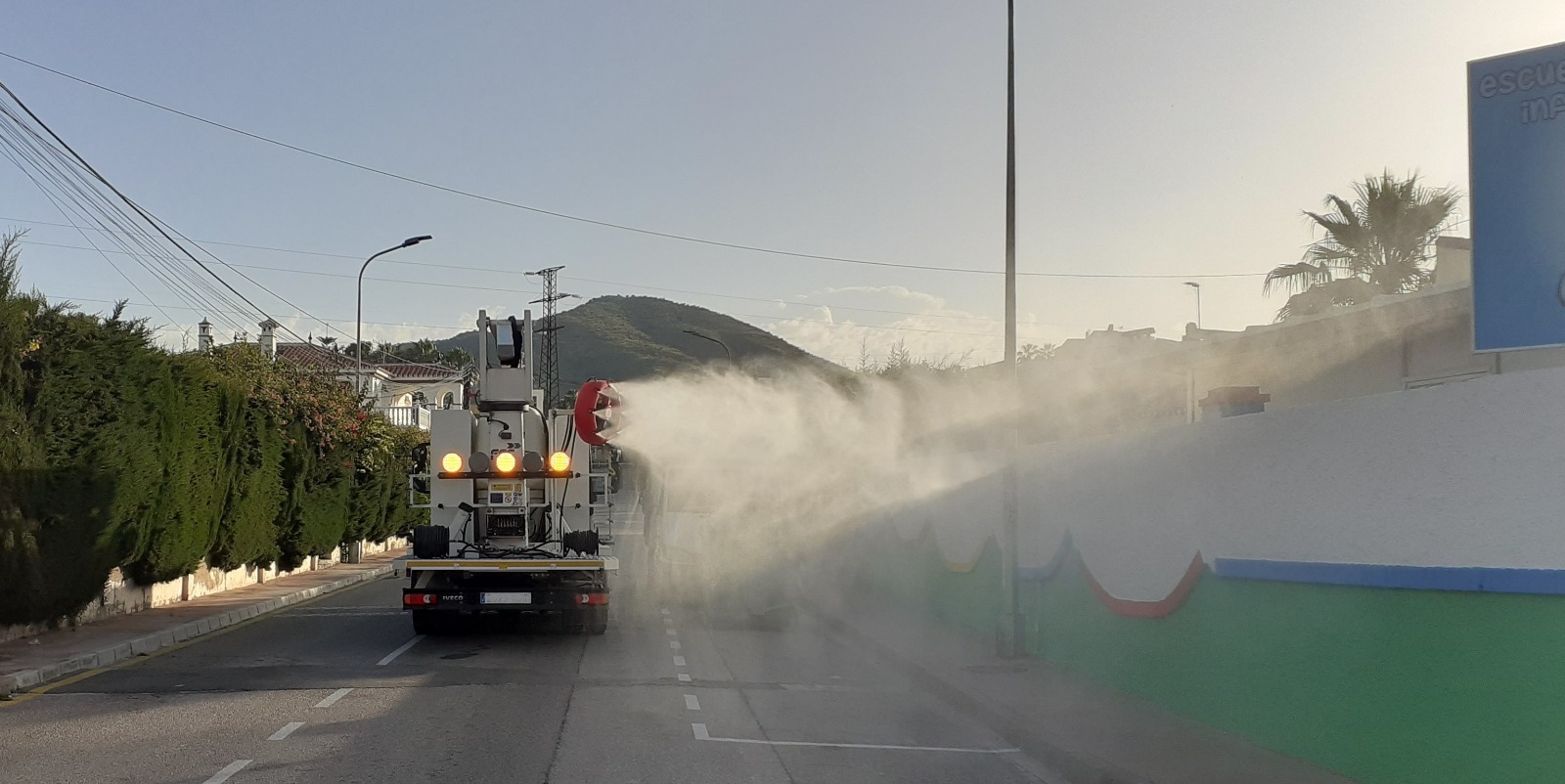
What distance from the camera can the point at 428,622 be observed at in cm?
1669

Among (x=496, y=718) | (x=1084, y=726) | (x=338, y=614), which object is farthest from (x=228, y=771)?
(x=338, y=614)

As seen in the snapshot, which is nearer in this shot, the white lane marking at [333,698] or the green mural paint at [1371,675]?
the green mural paint at [1371,675]

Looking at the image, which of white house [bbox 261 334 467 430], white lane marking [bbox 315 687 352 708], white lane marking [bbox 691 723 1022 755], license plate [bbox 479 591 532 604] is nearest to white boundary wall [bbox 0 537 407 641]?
license plate [bbox 479 591 532 604]

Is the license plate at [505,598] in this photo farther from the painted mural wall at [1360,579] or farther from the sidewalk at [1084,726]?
the painted mural wall at [1360,579]

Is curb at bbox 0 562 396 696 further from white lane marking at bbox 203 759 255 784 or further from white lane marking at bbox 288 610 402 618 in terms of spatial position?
white lane marking at bbox 203 759 255 784

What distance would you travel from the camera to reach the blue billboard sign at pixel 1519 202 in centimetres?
806

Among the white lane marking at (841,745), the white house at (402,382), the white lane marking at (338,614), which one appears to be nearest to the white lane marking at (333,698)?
the white lane marking at (841,745)

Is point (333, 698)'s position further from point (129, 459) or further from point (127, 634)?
point (129, 459)

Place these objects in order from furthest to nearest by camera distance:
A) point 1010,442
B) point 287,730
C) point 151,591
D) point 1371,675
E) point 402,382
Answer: point 402,382, point 151,591, point 1010,442, point 287,730, point 1371,675

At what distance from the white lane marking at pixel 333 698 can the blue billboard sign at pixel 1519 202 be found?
917cm

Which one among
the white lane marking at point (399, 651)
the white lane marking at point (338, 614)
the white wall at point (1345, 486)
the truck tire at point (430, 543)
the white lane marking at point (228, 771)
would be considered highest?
the white wall at point (1345, 486)

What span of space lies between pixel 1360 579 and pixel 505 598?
1047 cm

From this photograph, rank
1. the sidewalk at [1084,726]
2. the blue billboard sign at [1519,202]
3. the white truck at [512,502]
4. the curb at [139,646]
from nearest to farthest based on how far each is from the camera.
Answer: the blue billboard sign at [1519,202] < the sidewalk at [1084,726] < the curb at [139,646] < the white truck at [512,502]

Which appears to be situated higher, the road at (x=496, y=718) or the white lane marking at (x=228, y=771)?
the white lane marking at (x=228, y=771)
